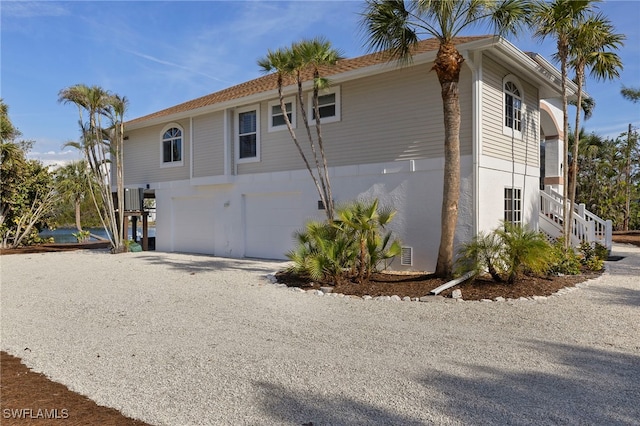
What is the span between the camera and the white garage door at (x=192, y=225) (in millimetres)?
15555

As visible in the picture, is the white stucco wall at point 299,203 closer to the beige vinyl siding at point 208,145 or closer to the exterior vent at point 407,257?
the exterior vent at point 407,257

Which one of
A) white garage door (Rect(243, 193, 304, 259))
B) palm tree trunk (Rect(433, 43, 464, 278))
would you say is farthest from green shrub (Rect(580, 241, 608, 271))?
white garage door (Rect(243, 193, 304, 259))

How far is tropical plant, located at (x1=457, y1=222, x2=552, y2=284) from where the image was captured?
753 centimetres

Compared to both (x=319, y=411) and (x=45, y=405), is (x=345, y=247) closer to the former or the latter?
(x=319, y=411)

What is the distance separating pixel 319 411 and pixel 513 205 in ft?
30.8

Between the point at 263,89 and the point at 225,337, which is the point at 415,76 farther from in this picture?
the point at 225,337

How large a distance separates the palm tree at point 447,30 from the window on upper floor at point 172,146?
385 inches

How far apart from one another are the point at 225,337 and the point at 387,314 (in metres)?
2.44

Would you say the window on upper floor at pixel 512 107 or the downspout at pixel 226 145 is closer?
the window on upper floor at pixel 512 107

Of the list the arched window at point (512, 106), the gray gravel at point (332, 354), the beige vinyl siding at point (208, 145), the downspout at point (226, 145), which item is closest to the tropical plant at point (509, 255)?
the gray gravel at point (332, 354)

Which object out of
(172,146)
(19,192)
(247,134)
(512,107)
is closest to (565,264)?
(512,107)

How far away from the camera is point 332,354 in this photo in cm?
478

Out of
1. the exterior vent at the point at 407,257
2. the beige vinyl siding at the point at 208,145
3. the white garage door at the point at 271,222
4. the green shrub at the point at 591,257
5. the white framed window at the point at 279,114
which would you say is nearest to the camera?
the green shrub at the point at 591,257

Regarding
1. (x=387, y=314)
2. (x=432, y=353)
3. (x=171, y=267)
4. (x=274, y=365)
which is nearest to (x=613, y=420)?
(x=432, y=353)
